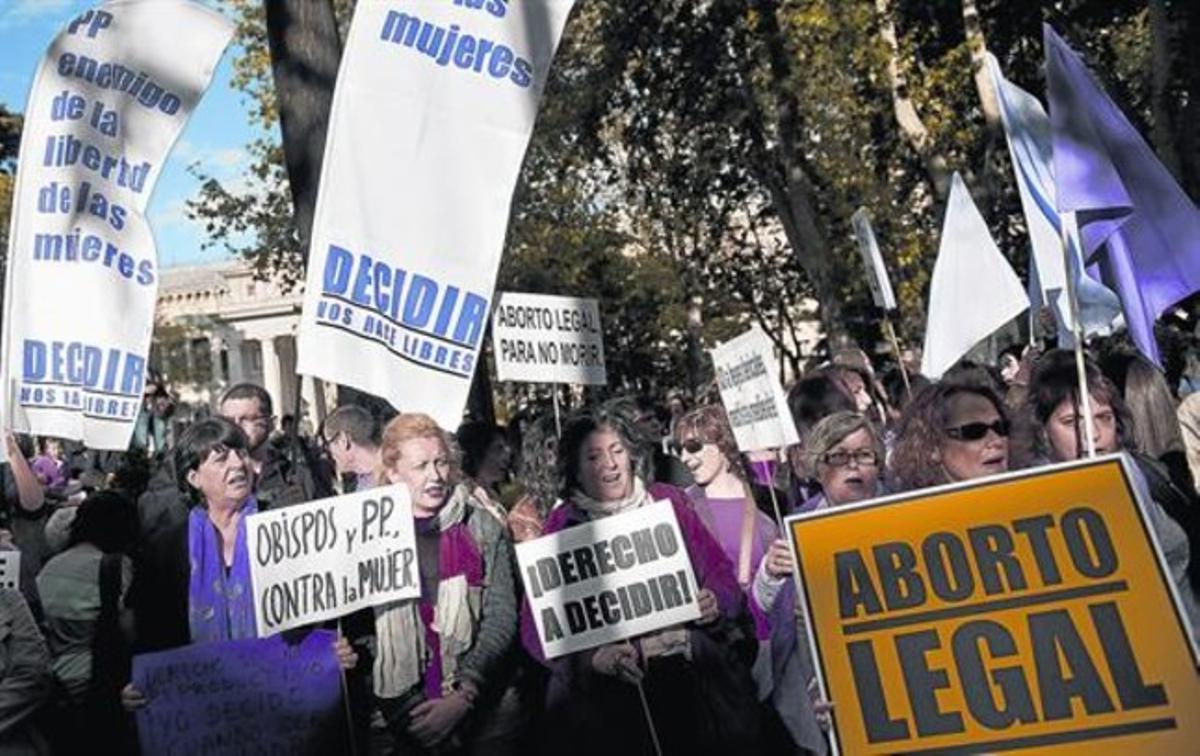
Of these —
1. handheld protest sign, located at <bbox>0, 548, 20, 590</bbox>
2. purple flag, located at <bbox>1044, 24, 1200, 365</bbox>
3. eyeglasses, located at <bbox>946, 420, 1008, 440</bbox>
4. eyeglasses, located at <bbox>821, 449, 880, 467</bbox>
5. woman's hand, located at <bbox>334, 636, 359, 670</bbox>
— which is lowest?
woman's hand, located at <bbox>334, 636, 359, 670</bbox>

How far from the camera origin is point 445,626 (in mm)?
5398

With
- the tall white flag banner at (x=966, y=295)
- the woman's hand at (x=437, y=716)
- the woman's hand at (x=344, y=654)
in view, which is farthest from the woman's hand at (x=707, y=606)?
the tall white flag banner at (x=966, y=295)

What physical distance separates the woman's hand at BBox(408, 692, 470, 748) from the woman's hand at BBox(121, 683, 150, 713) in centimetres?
88

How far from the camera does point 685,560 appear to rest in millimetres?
5129

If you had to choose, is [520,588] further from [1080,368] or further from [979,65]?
[979,65]

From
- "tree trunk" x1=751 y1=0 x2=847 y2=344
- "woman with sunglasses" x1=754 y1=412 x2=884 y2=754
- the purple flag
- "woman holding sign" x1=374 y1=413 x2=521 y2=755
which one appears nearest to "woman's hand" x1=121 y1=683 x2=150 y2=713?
"woman holding sign" x1=374 y1=413 x2=521 y2=755

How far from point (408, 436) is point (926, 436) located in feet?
5.95

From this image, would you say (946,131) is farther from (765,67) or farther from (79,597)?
(79,597)

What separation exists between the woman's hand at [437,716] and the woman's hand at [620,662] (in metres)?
0.45

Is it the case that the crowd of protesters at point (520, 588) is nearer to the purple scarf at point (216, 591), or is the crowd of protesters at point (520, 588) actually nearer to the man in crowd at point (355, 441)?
the purple scarf at point (216, 591)

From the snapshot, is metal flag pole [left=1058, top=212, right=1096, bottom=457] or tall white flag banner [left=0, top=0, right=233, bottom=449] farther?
tall white flag banner [left=0, top=0, right=233, bottom=449]

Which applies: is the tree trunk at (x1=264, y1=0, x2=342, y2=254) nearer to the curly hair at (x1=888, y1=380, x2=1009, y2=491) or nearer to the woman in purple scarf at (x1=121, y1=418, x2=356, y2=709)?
the woman in purple scarf at (x1=121, y1=418, x2=356, y2=709)

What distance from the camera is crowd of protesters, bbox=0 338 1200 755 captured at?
4980 millimetres

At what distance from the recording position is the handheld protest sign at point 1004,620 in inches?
134
